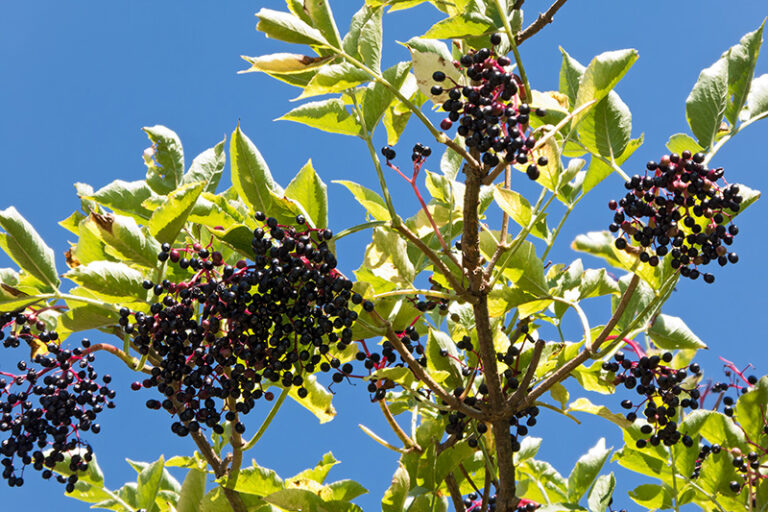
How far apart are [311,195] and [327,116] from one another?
28 cm

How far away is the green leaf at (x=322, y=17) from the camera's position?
2158 millimetres

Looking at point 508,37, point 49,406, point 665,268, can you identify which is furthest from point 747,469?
point 49,406

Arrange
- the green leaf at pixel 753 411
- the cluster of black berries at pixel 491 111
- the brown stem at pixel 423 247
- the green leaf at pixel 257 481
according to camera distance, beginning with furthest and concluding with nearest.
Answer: the green leaf at pixel 753 411
the green leaf at pixel 257 481
the brown stem at pixel 423 247
the cluster of black berries at pixel 491 111

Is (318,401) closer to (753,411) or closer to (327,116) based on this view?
(327,116)

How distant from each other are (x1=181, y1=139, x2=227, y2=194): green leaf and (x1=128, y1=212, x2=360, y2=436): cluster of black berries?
43 cm

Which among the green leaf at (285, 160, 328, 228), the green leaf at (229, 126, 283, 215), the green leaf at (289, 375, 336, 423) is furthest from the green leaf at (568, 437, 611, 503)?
the green leaf at (229, 126, 283, 215)

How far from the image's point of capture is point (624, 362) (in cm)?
267

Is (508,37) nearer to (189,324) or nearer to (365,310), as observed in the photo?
(365,310)

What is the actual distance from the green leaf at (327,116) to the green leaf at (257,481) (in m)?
1.19

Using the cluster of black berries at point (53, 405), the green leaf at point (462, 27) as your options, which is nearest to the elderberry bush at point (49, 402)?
the cluster of black berries at point (53, 405)

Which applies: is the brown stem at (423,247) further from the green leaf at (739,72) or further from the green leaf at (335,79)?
the green leaf at (739,72)

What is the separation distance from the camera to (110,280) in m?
2.25

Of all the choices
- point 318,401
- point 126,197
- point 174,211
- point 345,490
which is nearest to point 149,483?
point 318,401

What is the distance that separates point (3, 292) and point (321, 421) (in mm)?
1216
